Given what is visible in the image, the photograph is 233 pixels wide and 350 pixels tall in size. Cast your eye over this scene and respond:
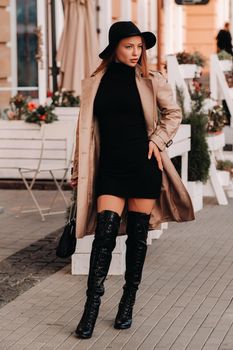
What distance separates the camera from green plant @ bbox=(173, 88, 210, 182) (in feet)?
40.0

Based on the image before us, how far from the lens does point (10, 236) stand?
10.8 metres

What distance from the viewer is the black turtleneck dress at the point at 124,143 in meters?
6.96

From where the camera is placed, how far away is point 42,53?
53.1ft

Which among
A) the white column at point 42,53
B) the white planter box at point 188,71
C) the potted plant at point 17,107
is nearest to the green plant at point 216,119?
the white planter box at point 188,71

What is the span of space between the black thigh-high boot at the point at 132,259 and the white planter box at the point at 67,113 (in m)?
7.37

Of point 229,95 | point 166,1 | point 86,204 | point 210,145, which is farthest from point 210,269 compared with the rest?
point 166,1

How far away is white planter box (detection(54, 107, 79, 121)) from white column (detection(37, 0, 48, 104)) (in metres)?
1.42

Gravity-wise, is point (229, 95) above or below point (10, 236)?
above

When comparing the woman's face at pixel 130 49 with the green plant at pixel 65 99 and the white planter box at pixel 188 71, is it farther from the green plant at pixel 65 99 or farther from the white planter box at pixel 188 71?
the green plant at pixel 65 99

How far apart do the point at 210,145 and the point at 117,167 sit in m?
5.85

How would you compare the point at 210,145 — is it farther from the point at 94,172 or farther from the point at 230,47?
the point at 230,47

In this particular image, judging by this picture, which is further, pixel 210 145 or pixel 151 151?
pixel 210 145

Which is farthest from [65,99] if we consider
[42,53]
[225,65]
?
[225,65]

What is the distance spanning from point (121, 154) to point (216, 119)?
20.2 feet
